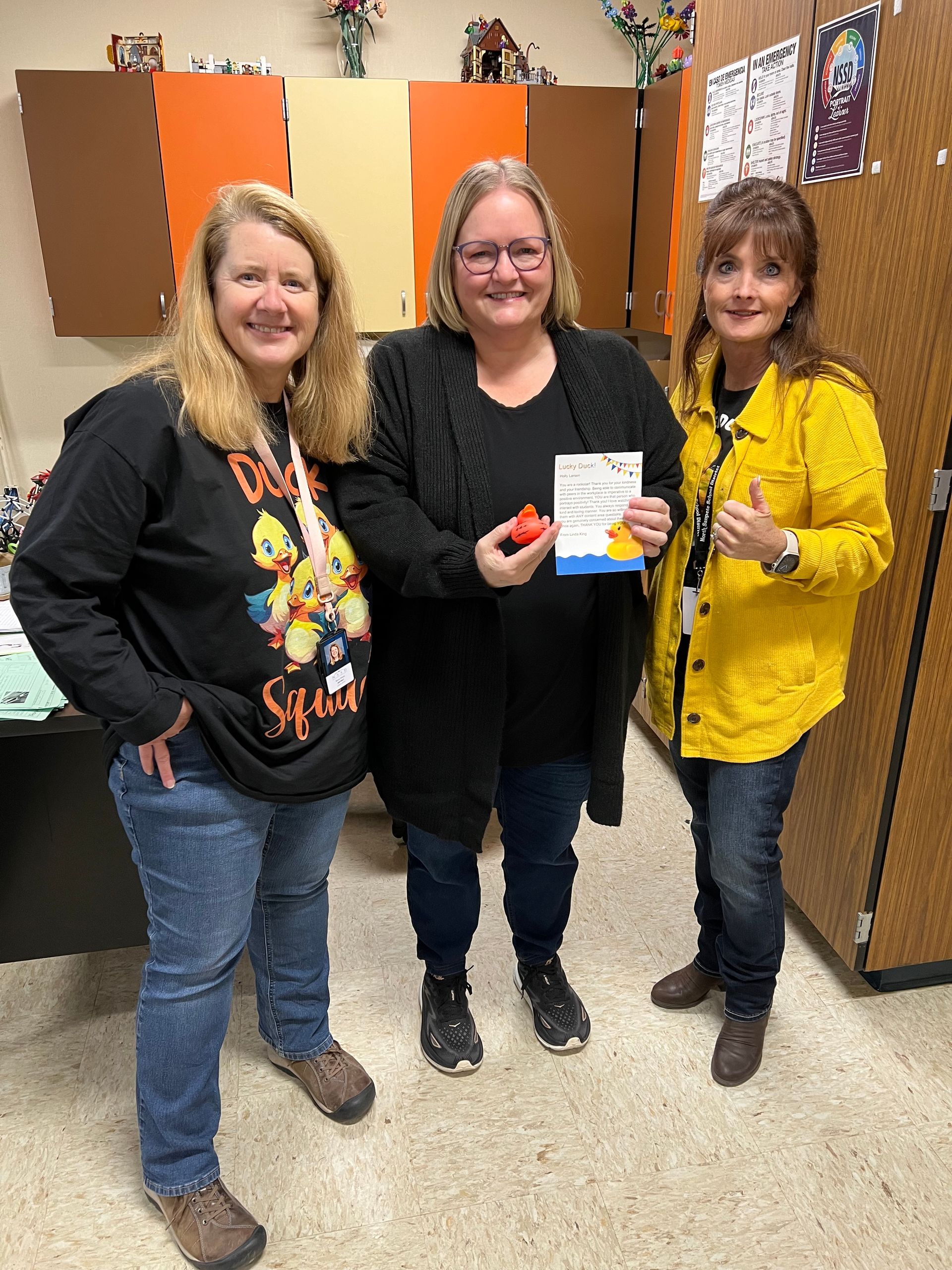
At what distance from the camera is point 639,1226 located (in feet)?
4.77

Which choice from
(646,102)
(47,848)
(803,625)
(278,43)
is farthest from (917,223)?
(278,43)

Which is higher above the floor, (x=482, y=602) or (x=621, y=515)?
(x=621, y=515)

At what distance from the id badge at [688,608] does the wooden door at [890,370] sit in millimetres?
448

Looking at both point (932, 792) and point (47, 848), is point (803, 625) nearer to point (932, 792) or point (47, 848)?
point (932, 792)

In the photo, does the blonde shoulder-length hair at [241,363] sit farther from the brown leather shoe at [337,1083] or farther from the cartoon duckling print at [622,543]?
the brown leather shoe at [337,1083]

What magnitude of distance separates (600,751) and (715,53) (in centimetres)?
184

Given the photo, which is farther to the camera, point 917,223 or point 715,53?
point 715,53

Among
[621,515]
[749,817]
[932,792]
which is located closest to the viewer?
[621,515]

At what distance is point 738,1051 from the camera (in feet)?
5.68

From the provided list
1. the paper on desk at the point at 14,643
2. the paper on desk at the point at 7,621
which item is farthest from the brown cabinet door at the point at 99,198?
the paper on desk at the point at 14,643

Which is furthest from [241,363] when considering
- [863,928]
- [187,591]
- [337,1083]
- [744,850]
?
[863,928]

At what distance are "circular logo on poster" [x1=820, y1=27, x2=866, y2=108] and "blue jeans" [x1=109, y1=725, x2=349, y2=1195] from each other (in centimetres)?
162

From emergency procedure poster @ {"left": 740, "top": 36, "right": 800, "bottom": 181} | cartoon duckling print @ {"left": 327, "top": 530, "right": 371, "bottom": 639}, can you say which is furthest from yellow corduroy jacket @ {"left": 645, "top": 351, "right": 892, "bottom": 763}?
emergency procedure poster @ {"left": 740, "top": 36, "right": 800, "bottom": 181}

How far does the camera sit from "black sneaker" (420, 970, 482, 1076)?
1.76 meters
